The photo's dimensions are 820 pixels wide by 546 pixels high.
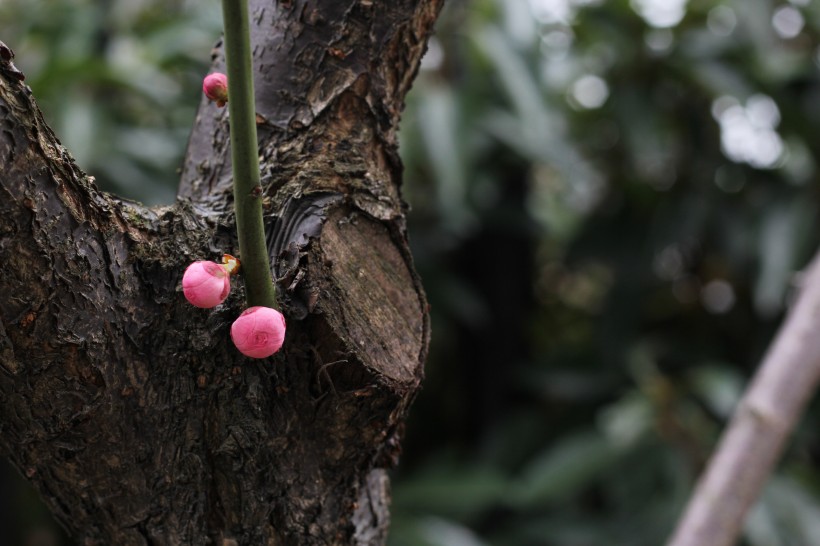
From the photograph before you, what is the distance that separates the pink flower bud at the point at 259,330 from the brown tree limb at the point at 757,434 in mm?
401

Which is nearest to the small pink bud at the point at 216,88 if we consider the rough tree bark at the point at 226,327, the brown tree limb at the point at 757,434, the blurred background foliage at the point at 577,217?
the rough tree bark at the point at 226,327

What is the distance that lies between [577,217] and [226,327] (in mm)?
1427

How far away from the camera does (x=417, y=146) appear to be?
1333 millimetres

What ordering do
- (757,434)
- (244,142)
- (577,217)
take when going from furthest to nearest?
(577,217) → (757,434) → (244,142)

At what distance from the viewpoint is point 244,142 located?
0.89 feet

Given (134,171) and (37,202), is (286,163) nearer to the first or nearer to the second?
(37,202)

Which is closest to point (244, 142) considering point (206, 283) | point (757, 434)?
point (206, 283)

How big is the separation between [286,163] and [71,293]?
0.37 feet

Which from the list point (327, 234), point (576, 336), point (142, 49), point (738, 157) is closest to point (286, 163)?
point (327, 234)

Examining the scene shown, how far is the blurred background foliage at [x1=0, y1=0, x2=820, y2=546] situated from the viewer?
→ 4.01 feet

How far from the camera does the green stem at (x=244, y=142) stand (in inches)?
10.2

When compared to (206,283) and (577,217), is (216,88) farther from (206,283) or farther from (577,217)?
(577,217)

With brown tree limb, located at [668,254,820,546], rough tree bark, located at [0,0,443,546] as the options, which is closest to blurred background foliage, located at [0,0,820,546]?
brown tree limb, located at [668,254,820,546]

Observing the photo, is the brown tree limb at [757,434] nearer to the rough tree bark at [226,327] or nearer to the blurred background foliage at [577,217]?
the rough tree bark at [226,327]
